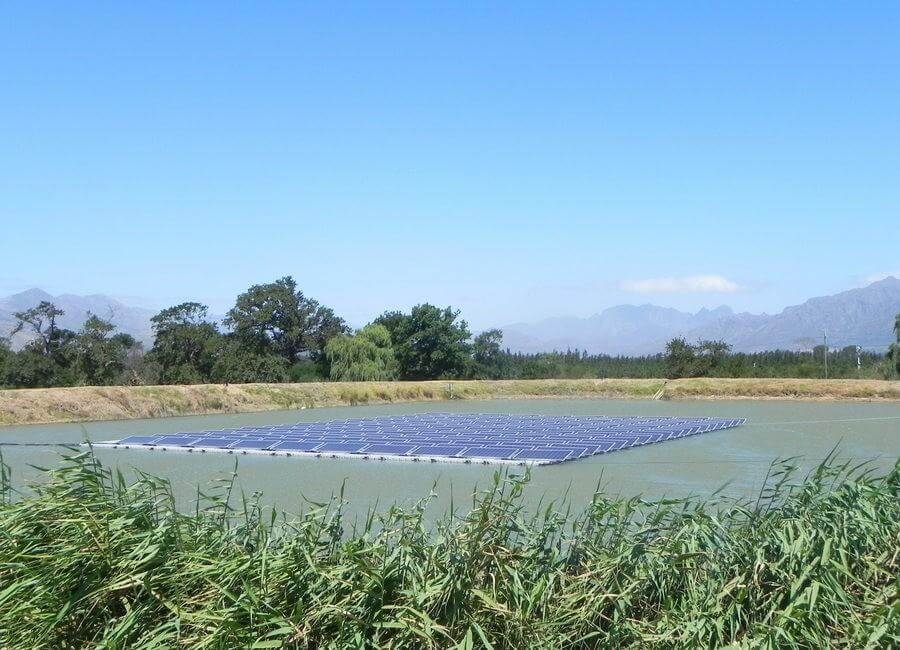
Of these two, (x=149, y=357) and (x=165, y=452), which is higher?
(x=149, y=357)

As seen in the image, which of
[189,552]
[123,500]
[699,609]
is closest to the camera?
[699,609]

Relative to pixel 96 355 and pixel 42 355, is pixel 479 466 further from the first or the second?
pixel 42 355

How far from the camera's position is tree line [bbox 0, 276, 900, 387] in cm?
4481

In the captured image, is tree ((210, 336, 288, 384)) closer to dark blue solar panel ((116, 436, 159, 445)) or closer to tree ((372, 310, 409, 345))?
tree ((372, 310, 409, 345))

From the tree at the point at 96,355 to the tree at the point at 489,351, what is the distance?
72.5 ft

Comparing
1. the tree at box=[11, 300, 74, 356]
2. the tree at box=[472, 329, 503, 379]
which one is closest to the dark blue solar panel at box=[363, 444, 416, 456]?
the tree at box=[11, 300, 74, 356]

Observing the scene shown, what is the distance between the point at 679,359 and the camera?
47938 mm

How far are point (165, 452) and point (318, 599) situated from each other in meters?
16.5

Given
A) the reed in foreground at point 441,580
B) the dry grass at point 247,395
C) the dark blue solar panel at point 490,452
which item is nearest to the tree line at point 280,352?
the dry grass at point 247,395

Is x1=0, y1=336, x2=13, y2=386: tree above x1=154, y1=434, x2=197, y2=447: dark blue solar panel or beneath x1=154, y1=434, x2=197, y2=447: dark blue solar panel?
above

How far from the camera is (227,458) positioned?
63.3 ft

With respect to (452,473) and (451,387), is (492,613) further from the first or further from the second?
(451,387)

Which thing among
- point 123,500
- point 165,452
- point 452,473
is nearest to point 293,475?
point 452,473

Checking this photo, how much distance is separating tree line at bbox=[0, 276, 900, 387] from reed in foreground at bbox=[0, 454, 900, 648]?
128 ft
